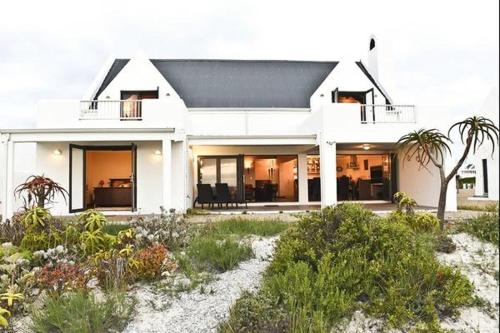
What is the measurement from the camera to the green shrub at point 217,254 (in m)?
5.09

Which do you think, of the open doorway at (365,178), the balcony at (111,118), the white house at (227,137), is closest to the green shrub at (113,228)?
the white house at (227,137)

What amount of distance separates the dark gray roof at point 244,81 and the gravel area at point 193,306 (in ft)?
42.2

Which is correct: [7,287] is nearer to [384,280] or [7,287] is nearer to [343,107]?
[384,280]

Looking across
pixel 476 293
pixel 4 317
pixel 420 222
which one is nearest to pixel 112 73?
pixel 420 222

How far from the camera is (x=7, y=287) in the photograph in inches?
171

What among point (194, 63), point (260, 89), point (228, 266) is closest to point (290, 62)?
point (260, 89)

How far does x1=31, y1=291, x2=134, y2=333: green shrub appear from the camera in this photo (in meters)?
3.54

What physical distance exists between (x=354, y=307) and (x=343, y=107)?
31.3ft

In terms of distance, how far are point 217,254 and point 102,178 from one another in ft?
54.2

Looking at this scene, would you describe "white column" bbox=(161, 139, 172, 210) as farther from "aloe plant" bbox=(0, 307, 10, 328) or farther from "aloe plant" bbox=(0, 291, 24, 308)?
"aloe plant" bbox=(0, 307, 10, 328)

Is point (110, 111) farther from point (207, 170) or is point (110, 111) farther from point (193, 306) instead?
point (193, 306)

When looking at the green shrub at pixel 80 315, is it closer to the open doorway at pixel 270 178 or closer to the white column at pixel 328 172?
the white column at pixel 328 172

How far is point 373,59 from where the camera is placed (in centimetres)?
1833

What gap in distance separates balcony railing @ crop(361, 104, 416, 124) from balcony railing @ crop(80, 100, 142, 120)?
25.2ft
